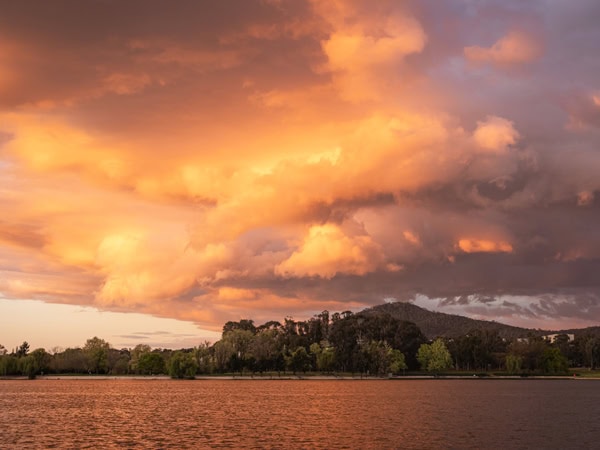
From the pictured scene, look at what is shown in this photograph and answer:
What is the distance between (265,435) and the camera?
8806 centimetres

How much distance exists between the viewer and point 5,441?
8019 centimetres

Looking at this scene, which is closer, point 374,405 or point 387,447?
point 387,447

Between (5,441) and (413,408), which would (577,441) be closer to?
(413,408)

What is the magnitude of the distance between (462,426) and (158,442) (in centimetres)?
4711

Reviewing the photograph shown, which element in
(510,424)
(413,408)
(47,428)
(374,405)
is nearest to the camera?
(47,428)

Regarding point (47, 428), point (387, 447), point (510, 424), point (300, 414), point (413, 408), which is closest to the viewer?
point (387, 447)

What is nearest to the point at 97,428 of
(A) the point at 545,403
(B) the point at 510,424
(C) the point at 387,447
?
(C) the point at 387,447

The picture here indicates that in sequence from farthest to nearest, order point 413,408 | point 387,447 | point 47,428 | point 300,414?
point 413,408 < point 300,414 < point 47,428 < point 387,447

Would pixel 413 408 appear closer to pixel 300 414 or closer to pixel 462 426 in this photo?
pixel 300 414

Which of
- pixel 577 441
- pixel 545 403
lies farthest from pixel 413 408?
pixel 577 441

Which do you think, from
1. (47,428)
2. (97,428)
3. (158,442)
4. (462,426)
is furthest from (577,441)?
(47,428)

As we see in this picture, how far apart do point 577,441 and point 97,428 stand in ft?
221

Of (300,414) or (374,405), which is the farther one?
(374,405)

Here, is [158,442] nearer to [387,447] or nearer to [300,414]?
[387,447]
